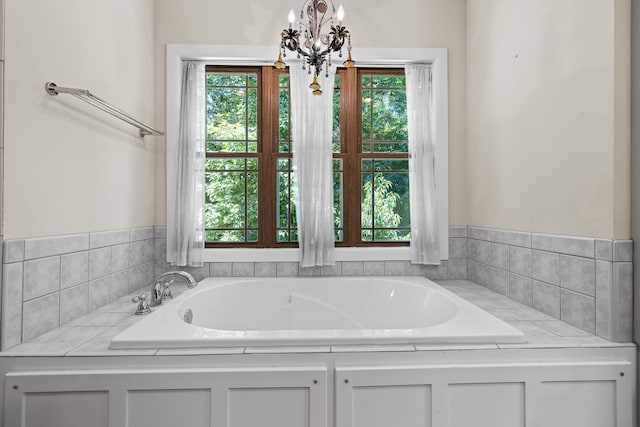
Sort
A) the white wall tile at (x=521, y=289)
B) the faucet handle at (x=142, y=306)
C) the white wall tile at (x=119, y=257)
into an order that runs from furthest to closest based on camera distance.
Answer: the white wall tile at (x=119, y=257)
the white wall tile at (x=521, y=289)
the faucet handle at (x=142, y=306)

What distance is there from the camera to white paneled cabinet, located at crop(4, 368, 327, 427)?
111cm

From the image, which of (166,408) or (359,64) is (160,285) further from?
(359,64)

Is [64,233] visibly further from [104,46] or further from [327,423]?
[327,423]

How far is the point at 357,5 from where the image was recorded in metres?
2.35

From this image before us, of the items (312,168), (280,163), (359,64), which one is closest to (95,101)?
(280,163)

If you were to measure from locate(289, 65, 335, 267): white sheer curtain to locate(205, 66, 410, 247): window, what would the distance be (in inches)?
5.9

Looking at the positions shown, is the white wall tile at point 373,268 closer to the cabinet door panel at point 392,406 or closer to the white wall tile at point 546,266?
the white wall tile at point 546,266

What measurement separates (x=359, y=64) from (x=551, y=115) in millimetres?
1348

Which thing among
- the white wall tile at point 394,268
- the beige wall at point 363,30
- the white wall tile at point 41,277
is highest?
the beige wall at point 363,30

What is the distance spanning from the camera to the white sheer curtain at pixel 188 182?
2246 mm

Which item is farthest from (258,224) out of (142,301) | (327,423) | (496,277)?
(496,277)

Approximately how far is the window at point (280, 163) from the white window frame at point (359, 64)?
0.09 metres

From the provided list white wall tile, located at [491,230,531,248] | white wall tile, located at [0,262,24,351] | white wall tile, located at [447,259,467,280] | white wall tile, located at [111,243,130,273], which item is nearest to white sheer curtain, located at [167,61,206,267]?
white wall tile, located at [111,243,130,273]

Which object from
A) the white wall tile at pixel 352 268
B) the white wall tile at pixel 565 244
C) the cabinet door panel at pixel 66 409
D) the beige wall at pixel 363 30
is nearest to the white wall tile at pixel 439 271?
the beige wall at pixel 363 30
